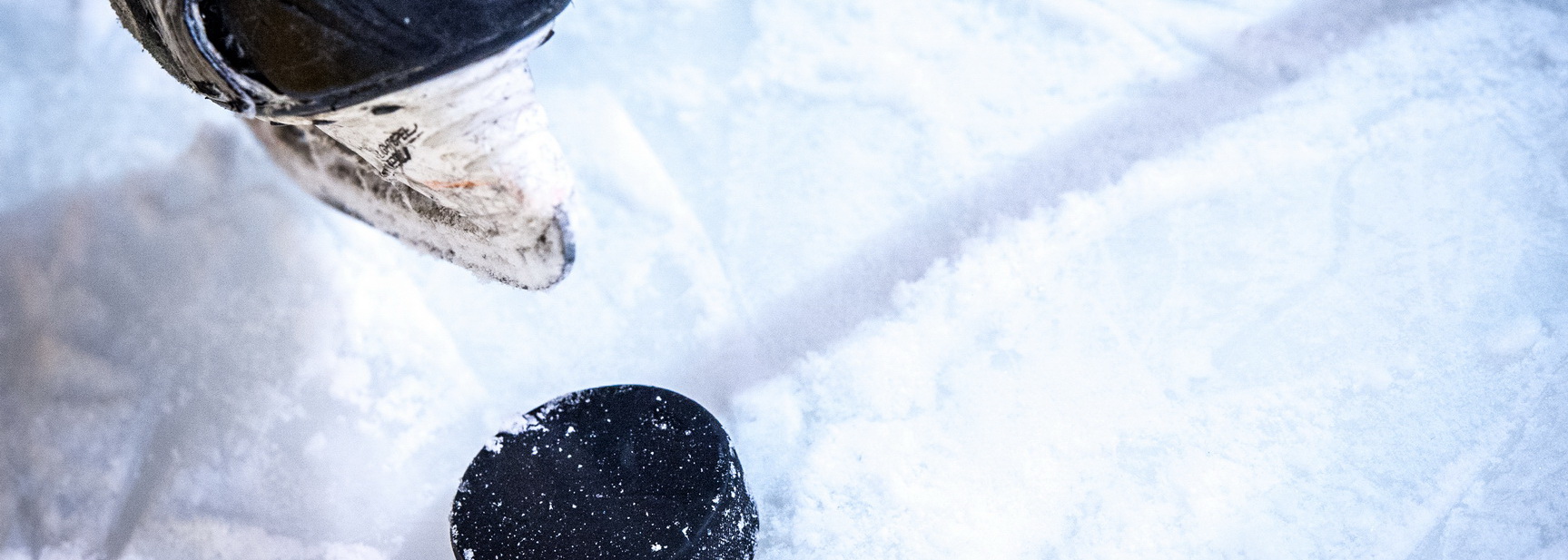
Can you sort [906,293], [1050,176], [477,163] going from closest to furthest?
[477,163], [906,293], [1050,176]

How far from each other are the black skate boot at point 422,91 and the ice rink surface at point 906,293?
0.82ft

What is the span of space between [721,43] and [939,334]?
2.09 ft

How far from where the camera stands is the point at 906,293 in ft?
4.33

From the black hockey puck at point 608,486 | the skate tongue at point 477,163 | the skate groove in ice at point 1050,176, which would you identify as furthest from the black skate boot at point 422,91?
the skate groove in ice at point 1050,176

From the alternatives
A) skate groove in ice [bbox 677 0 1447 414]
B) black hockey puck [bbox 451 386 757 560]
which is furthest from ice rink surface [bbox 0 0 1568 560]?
black hockey puck [bbox 451 386 757 560]

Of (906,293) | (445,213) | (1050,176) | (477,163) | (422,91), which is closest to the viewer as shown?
(422,91)

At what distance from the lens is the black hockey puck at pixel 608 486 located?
3.35 ft

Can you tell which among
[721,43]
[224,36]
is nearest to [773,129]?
[721,43]

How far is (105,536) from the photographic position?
119cm

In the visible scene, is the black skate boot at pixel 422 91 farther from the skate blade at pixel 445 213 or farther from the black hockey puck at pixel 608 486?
the black hockey puck at pixel 608 486

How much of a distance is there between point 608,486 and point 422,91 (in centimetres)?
45

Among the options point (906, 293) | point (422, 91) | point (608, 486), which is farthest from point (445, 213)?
point (906, 293)

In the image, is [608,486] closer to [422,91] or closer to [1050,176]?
[422,91]

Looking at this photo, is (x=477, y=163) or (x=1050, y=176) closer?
(x=477, y=163)
